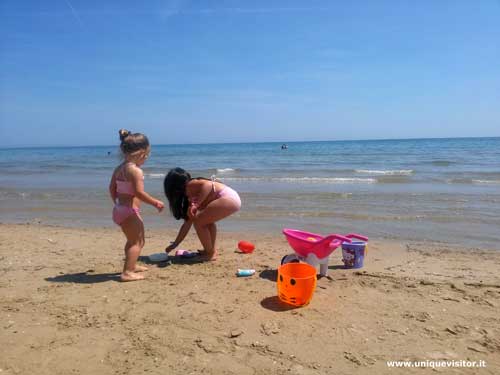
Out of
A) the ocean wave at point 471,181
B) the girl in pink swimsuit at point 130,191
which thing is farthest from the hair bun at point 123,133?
the ocean wave at point 471,181

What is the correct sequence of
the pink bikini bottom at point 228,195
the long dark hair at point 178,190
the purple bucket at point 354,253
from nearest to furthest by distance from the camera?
1. the purple bucket at point 354,253
2. the long dark hair at point 178,190
3. the pink bikini bottom at point 228,195

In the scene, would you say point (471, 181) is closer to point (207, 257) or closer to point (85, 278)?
point (207, 257)

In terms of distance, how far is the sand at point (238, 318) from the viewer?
2.62 meters

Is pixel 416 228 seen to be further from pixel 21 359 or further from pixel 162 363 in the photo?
pixel 21 359

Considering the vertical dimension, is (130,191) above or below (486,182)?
above

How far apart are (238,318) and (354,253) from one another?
1.93 meters

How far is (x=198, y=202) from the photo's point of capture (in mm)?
4855

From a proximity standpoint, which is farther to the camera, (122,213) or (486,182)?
(486,182)

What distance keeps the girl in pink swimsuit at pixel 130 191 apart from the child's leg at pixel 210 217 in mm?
838

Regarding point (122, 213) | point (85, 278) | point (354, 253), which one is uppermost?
point (122, 213)

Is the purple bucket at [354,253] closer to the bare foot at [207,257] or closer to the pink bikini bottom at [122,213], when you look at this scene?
the bare foot at [207,257]

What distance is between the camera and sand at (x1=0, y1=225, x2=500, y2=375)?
8.59ft

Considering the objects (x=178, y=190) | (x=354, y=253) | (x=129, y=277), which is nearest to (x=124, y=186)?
(x=178, y=190)

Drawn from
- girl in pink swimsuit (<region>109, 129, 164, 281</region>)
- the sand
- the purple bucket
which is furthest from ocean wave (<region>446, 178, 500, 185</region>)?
girl in pink swimsuit (<region>109, 129, 164, 281</region>)
